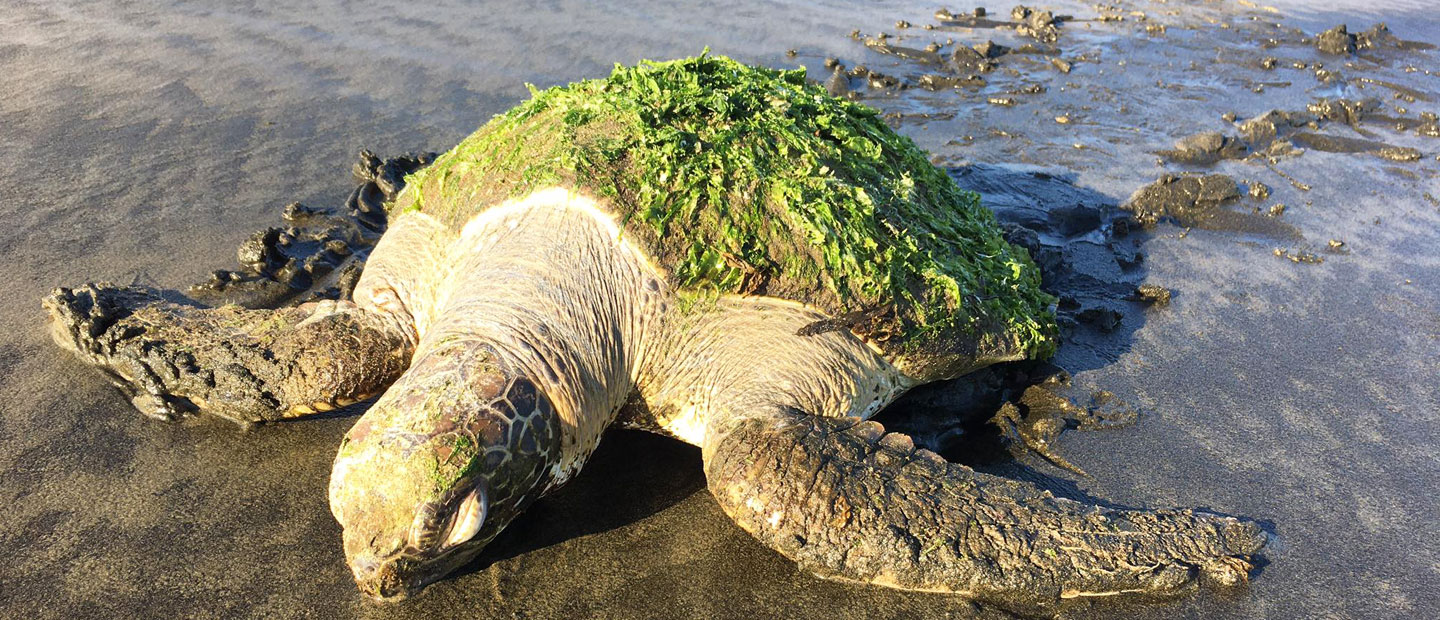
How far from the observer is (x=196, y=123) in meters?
6.30

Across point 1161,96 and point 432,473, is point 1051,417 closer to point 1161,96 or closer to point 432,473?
point 432,473

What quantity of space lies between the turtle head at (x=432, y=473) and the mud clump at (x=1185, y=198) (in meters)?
5.15

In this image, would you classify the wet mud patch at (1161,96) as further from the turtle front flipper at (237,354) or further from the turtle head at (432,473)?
Answer: the turtle head at (432,473)

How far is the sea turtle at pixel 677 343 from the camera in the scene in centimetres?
251

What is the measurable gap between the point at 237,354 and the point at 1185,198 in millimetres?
6268

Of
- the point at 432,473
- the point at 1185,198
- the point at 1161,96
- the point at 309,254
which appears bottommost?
the point at 1185,198

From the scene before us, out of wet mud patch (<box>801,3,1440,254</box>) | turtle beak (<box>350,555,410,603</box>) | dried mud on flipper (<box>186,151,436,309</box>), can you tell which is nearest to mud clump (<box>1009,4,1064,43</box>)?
wet mud patch (<box>801,3,1440,254</box>)

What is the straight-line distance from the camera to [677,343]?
320 cm

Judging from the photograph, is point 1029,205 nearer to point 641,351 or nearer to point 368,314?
point 641,351

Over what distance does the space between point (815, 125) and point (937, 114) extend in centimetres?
437

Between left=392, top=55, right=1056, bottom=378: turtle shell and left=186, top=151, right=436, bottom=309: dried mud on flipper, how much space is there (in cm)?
80

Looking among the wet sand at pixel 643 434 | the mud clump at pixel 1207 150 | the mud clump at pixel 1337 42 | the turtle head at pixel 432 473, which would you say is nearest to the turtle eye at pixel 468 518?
the turtle head at pixel 432 473

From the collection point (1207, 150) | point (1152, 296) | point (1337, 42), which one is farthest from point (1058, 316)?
point (1337, 42)

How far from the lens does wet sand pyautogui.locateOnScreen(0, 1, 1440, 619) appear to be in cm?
269
